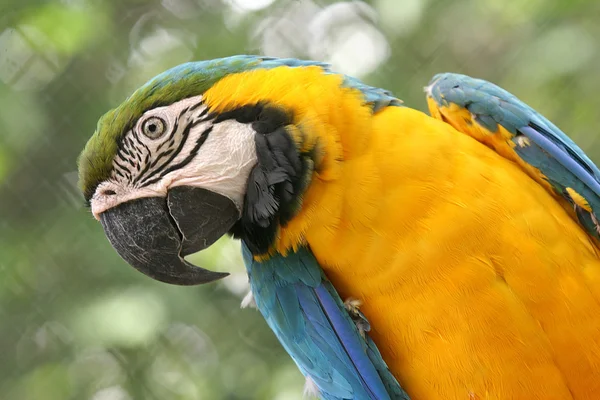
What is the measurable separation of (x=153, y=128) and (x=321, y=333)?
456 millimetres

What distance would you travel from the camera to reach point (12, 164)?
1476mm

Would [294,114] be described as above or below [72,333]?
above

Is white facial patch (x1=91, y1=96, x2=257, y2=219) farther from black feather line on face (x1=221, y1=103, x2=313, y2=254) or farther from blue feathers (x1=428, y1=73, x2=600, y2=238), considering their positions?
blue feathers (x1=428, y1=73, x2=600, y2=238)

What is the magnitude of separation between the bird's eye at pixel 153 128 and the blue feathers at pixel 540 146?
0.56 m

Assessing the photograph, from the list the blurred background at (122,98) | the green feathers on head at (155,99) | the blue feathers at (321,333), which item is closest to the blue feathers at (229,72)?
the green feathers on head at (155,99)

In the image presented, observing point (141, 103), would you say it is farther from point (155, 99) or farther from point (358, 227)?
point (358, 227)

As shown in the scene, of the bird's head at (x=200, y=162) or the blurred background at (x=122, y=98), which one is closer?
the bird's head at (x=200, y=162)

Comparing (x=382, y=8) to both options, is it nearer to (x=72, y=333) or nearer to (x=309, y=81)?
(x=309, y=81)

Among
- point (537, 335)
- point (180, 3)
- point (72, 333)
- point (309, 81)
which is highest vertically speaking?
point (180, 3)

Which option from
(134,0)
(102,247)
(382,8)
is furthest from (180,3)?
(102,247)

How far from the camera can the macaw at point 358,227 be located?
88 centimetres

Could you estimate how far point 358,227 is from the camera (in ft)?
2.89

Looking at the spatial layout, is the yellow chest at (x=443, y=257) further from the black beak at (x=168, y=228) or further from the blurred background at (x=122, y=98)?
the blurred background at (x=122, y=98)

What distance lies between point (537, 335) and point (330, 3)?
1085 mm
